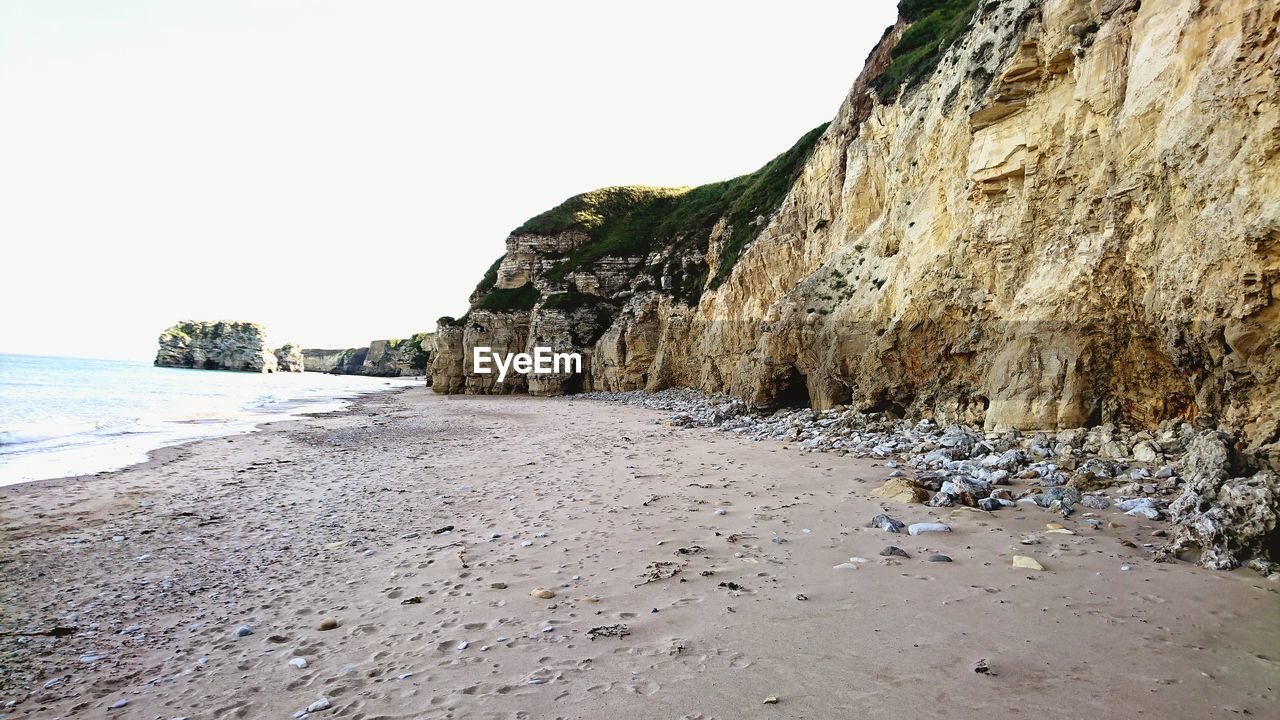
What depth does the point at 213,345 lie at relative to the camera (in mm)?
128375

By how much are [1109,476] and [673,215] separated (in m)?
60.2

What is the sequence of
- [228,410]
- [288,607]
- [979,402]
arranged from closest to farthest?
[288,607], [979,402], [228,410]

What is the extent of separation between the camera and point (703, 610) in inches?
184

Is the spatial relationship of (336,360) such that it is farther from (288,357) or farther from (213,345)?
(213,345)

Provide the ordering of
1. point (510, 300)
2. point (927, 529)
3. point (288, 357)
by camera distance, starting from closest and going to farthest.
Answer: point (927, 529) → point (510, 300) → point (288, 357)

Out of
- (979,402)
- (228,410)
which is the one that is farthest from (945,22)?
(228,410)

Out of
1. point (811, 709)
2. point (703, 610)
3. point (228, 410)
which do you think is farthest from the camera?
point (228, 410)

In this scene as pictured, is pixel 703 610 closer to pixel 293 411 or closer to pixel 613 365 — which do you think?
pixel 293 411

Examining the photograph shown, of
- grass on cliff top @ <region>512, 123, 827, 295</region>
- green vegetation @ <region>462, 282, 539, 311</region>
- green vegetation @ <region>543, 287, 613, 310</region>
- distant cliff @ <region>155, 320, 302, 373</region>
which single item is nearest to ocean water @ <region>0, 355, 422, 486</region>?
green vegetation @ <region>462, 282, 539, 311</region>

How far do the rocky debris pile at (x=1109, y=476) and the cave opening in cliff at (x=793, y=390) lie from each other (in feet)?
22.8

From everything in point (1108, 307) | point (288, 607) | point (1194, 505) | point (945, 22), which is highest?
point (945, 22)

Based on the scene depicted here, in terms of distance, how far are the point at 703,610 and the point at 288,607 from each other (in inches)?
156

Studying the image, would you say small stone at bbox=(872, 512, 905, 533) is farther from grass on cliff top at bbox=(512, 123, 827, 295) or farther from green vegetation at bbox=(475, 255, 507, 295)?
green vegetation at bbox=(475, 255, 507, 295)

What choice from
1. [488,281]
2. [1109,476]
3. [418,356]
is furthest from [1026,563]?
[418,356]
